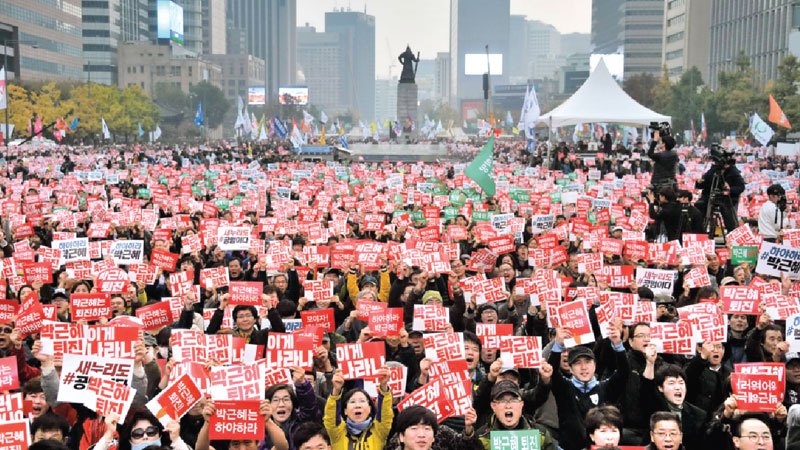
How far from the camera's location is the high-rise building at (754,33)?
86062mm

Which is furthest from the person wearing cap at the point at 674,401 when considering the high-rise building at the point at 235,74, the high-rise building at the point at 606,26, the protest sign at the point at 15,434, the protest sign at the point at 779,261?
the high-rise building at the point at 235,74

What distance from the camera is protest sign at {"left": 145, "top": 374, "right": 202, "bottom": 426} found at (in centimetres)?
617

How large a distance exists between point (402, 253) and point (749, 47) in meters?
92.5

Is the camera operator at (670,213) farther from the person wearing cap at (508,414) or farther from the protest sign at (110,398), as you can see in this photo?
the protest sign at (110,398)

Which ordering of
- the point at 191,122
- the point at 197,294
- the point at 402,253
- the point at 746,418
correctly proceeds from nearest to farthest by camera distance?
the point at 746,418, the point at 197,294, the point at 402,253, the point at 191,122

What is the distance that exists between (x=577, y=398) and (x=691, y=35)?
382 feet

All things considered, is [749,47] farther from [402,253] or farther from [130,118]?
[402,253]

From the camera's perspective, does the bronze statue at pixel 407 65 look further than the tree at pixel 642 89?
No

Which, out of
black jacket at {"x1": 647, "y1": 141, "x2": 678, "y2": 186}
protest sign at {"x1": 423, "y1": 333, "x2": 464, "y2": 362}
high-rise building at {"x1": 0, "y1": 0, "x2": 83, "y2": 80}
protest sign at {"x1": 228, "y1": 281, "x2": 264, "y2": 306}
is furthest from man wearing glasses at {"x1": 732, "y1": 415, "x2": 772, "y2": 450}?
high-rise building at {"x1": 0, "y1": 0, "x2": 83, "y2": 80}

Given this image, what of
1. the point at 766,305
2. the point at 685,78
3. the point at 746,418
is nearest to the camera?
the point at 746,418

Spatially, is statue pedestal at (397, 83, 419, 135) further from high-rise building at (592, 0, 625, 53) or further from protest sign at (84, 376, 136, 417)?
high-rise building at (592, 0, 625, 53)

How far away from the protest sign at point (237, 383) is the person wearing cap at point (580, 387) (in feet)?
6.94

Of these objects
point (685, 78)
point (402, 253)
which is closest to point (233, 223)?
point (402, 253)

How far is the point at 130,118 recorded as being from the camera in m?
86.6
